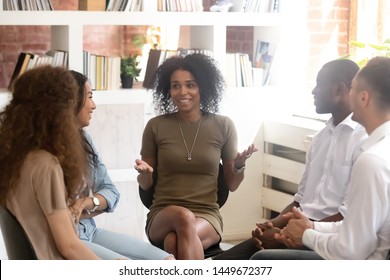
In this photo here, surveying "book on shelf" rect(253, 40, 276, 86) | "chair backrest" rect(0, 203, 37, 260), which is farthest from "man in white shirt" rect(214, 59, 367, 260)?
"book on shelf" rect(253, 40, 276, 86)

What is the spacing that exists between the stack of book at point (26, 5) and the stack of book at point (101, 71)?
303 mm

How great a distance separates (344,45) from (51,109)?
9.12 ft

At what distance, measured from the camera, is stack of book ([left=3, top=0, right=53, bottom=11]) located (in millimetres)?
3998

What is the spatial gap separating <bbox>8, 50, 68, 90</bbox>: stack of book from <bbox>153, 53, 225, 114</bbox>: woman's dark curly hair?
0.76 meters

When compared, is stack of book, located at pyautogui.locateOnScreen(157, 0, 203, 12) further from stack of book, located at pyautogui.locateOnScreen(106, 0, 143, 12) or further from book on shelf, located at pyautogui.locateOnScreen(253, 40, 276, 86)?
book on shelf, located at pyautogui.locateOnScreen(253, 40, 276, 86)

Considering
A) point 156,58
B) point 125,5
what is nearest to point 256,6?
point 156,58

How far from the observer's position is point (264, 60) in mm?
4781

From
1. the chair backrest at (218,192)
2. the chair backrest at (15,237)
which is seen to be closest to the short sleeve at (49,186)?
the chair backrest at (15,237)

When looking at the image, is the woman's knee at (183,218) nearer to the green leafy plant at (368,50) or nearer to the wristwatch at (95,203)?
the wristwatch at (95,203)

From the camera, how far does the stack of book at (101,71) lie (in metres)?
4.24

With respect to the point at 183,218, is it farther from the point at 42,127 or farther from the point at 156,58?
the point at 156,58

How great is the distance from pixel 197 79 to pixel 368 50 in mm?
1602
